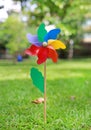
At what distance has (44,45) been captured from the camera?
355 centimetres

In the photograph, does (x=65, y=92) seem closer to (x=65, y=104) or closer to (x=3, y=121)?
(x=65, y=104)

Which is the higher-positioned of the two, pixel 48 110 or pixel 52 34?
pixel 52 34

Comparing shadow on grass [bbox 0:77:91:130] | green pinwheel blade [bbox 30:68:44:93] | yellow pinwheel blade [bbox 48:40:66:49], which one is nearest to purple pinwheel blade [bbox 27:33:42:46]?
yellow pinwheel blade [bbox 48:40:66:49]

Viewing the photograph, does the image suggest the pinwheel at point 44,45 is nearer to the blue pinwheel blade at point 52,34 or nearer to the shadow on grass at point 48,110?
the blue pinwheel blade at point 52,34

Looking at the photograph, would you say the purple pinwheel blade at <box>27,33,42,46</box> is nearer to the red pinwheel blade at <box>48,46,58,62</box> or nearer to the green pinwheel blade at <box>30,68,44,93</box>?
the red pinwheel blade at <box>48,46,58,62</box>

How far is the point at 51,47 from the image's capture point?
357 cm

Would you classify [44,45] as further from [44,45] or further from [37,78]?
[37,78]

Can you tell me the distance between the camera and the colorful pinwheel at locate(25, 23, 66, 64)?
3.53m

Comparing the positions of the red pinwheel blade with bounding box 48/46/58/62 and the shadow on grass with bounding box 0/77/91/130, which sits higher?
the red pinwheel blade with bounding box 48/46/58/62

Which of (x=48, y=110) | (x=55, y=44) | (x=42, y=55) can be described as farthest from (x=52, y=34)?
(x=48, y=110)

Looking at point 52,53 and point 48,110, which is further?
point 48,110

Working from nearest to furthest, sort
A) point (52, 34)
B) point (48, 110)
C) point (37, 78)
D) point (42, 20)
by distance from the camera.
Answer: point (52, 34)
point (37, 78)
point (48, 110)
point (42, 20)

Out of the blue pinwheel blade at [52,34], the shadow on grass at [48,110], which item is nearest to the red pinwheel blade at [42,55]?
the blue pinwheel blade at [52,34]

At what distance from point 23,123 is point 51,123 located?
286 millimetres
